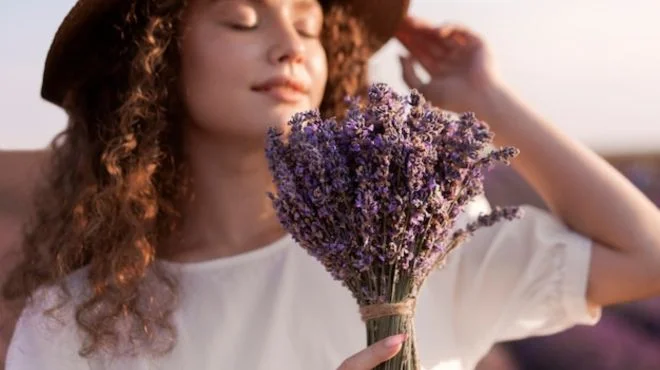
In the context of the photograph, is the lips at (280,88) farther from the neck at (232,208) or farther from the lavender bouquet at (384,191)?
the lavender bouquet at (384,191)

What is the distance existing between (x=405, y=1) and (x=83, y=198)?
0.64 meters

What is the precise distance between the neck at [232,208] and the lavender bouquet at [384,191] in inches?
21.4

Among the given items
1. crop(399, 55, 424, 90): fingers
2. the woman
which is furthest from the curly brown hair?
crop(399, 55, 424, 90): fingers

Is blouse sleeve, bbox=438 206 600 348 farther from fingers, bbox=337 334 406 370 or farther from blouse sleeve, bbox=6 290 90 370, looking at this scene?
blouse sleeve, bbox=6 290 90 370

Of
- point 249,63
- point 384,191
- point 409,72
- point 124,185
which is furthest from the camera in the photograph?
point 409,72

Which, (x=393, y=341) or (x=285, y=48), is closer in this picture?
(x=393, y=341)

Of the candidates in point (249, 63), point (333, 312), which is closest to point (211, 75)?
point (249, 63)

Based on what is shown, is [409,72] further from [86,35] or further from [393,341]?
[393,341]

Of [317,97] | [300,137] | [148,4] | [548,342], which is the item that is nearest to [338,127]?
[300,137]

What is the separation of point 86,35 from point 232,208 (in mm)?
359

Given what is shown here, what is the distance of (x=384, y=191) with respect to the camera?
91 centimetres

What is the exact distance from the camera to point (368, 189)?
35.8 inches

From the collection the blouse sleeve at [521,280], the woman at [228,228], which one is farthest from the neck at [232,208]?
the blouse sleeve at [521,280]

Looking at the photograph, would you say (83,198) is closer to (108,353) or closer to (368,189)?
(108,353)
